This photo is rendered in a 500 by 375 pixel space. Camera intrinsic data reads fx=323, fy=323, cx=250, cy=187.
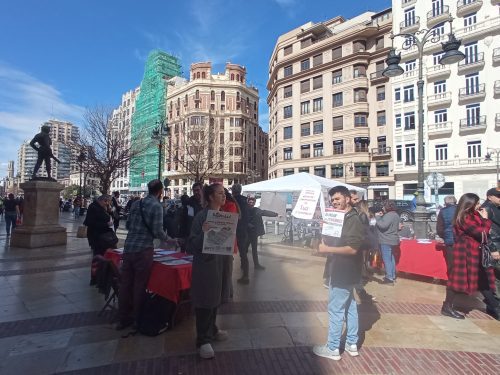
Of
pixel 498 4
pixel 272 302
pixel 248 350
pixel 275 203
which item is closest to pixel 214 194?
pixel 248 350

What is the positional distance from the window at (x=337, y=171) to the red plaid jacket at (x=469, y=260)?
37032 mm

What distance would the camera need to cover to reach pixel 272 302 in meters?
5.25

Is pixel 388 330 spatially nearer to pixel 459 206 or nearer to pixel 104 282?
pixel 459 206

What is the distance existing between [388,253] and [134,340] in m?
5.14

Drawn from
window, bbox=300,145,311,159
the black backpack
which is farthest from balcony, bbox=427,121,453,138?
the black backpack

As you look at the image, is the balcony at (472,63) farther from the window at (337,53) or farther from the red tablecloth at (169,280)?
the red tablecloth at (169,280)

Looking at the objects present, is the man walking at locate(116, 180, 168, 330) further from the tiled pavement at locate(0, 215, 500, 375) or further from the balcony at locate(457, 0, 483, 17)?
the balcony at locate(457, 0, 483, 17)

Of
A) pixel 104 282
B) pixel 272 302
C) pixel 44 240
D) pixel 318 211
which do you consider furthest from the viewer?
pixel 318 211

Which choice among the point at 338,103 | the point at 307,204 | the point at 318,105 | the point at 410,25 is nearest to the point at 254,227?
the point at 307,204

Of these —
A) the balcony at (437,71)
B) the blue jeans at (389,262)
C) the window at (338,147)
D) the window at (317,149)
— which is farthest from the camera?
the window at (317,149)

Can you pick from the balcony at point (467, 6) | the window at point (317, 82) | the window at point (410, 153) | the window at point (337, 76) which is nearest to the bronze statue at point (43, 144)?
the window at point (410, 153)

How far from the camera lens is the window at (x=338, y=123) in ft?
135

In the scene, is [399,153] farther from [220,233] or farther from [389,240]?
[220,233]

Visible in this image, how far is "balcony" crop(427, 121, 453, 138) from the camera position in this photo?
32625mm
